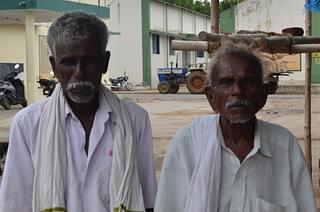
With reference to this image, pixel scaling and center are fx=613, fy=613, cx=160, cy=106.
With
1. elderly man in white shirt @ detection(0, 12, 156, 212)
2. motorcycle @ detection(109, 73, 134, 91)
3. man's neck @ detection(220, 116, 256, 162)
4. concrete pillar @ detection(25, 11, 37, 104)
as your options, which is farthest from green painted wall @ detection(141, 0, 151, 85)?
man's neck @ detection(220, 116, 256, 162)

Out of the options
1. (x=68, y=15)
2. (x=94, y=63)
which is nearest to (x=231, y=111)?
(x=94, y=63)

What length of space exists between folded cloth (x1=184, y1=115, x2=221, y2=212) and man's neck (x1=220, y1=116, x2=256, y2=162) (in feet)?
0.14

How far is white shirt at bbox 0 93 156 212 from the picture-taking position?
7.73ft

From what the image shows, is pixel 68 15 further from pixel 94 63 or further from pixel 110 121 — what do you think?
pixel 110 121

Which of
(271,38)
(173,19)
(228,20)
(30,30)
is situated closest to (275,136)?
(271,38)

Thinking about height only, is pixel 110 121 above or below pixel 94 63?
below

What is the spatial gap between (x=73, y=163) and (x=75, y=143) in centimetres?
8

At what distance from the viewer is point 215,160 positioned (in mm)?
2273

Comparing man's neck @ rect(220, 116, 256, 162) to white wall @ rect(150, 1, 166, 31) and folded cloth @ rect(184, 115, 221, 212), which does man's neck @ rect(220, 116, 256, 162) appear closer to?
folded cloth @ rect(184, 115, 221, 212)

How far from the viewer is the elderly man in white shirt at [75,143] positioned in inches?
92.2

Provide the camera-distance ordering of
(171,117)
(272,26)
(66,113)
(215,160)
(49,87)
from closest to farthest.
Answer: (215,160)
(66,113)
(171,117)
(49,87)
(272,26)

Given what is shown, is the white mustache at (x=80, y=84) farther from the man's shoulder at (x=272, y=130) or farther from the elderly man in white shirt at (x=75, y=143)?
the man's shoulder at (x=272, y=130)

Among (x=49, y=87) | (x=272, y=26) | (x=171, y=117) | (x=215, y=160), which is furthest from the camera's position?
(x=272, y=26)

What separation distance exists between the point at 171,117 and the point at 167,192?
508 inches
